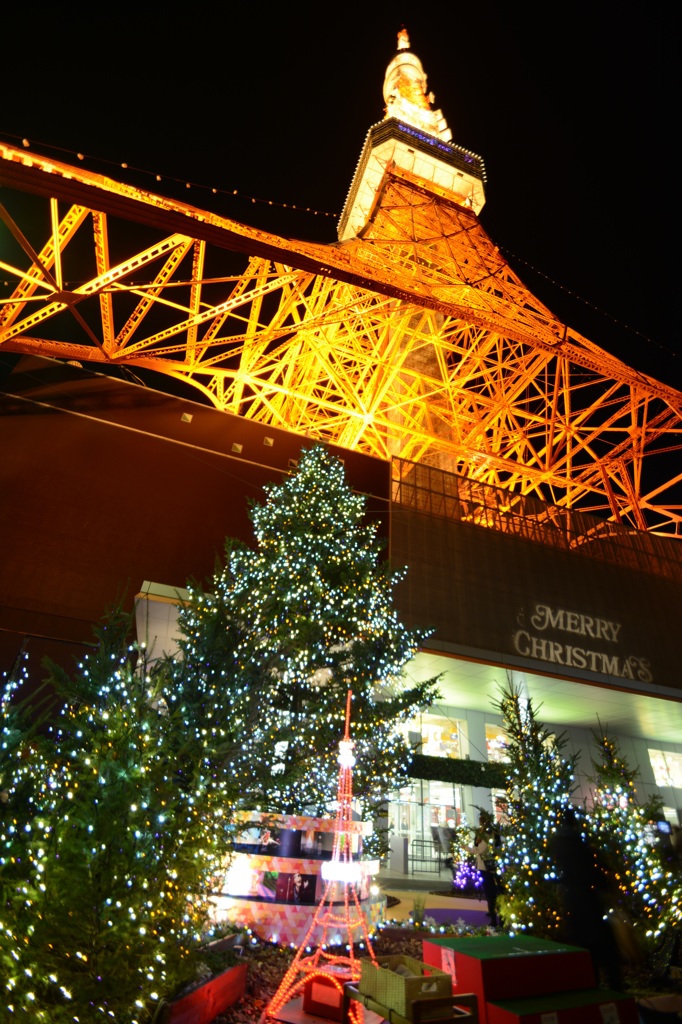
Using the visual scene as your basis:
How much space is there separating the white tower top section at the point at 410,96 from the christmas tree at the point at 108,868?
138ft

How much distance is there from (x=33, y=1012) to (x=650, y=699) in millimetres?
17709

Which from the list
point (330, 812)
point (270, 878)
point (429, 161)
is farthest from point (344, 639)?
point (429, 161)

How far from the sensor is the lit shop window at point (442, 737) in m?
17.3

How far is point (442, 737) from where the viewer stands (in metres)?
17.6

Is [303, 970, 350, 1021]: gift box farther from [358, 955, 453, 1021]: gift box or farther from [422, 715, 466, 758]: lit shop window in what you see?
[422, 715, 466, 758]: lit shop window

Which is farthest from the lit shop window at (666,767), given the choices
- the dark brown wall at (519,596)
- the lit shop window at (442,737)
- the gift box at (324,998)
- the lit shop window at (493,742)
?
the gift box at (324,998)

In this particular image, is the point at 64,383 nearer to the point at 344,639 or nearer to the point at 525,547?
the point at 344,639

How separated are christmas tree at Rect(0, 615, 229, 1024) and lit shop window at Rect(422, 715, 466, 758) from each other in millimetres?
13205

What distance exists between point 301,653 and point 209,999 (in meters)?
4.56

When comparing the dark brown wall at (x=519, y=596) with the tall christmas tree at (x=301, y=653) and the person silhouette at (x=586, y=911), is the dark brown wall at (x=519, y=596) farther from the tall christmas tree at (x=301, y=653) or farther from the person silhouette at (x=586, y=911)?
the person silhouette at (x=586, y=911)

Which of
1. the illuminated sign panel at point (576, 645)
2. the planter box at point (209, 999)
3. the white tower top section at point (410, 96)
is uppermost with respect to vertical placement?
the white tower top section at point (410, 96)

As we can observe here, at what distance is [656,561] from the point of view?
752 inches

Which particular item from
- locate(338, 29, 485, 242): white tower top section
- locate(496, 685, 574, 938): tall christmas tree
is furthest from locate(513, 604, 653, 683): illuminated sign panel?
locate(338, 29, 485, 242): white tower top section

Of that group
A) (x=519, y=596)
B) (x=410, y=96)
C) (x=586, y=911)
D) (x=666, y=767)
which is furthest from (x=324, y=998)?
(x=410, y=96)
